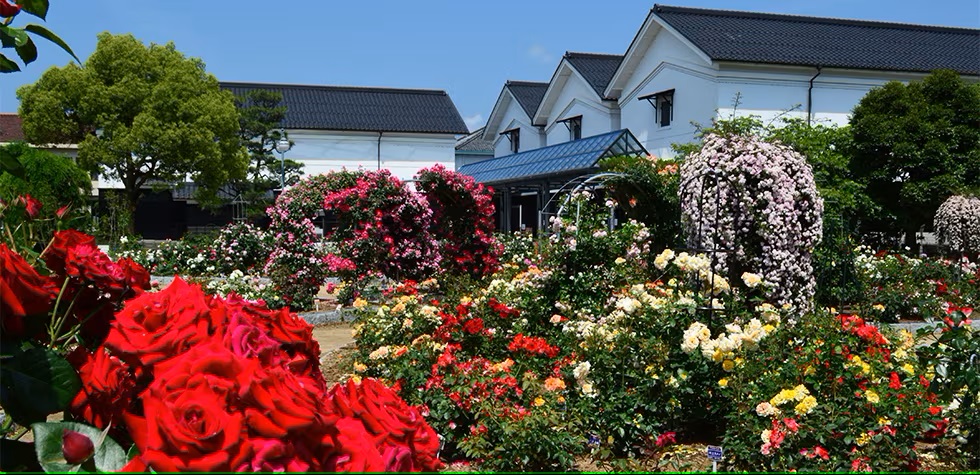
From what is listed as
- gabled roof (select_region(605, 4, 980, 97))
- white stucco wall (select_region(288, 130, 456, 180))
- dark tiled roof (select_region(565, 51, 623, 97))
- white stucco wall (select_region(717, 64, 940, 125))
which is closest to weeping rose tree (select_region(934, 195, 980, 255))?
white stucco wall (select_region(717, 64, 940, 125))

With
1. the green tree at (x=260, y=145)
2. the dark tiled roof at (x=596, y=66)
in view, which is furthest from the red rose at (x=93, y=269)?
the dark tiled roof at (x=596, y=66)

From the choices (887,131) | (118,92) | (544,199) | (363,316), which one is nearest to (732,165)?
(363,316)

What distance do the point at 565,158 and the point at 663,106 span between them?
4.92 meters

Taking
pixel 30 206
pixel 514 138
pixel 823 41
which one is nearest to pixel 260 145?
pixel 514 138

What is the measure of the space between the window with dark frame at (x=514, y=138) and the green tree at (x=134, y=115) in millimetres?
15273

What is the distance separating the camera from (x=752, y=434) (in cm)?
403

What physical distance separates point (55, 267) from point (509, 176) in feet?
86.0

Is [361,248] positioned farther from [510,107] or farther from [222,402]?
[510,107]

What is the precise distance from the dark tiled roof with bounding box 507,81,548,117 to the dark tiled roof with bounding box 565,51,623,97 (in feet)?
13.5

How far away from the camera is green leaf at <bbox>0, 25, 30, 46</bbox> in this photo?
1628 mm

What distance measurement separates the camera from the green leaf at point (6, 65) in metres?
1.70

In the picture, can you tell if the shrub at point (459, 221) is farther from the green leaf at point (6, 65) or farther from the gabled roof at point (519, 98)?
the gabled roof at point (519, 98)

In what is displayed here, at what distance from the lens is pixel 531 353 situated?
5.55 m

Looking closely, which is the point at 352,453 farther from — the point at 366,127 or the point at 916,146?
the point at 366,127
